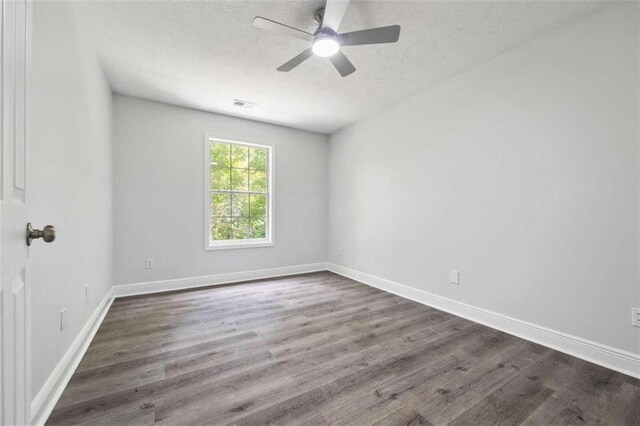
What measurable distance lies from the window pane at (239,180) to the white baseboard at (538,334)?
265 centimetres

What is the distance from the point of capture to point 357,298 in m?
3.36

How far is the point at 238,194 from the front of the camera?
4.26 meters

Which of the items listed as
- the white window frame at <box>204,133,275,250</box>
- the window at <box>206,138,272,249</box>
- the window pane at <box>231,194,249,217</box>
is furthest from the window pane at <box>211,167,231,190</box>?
the window pane at <box>231,194,249,217</box>

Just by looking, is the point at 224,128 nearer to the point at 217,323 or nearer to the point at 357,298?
the point at 217,323

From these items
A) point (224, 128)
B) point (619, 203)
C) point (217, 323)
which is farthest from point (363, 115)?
point (217, 323)

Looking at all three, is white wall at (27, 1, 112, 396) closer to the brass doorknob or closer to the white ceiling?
the brass doorknob

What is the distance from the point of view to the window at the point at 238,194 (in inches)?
159

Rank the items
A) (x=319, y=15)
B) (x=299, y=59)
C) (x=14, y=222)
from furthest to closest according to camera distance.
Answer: (x=299, y=59)
(x=319, y=15)
(x=14, y=222)

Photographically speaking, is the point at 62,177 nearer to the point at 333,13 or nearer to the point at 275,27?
the point at 275,27

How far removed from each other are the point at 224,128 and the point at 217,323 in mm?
2761

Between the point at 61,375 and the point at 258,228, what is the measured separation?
293cm

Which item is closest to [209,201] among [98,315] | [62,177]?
[98,315]

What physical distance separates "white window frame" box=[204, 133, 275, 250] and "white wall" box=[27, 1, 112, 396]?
1.35 meters

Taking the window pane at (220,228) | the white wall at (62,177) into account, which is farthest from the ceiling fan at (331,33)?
the window pane at (220,228)
